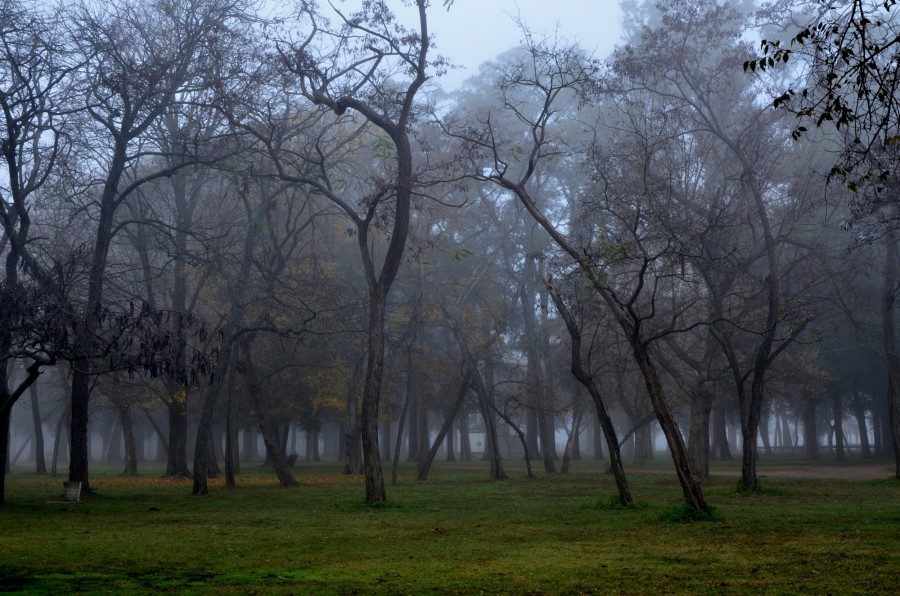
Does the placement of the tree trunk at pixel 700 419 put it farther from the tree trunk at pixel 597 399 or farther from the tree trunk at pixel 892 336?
the tree trunk at pixel 597 399

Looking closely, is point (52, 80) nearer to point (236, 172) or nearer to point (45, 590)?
point (236, 172)

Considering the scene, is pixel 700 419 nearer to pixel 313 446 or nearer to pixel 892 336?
pixel 892 336

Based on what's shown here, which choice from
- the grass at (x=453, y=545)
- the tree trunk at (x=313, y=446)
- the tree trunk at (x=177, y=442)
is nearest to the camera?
the grass at (x=453, y=545)

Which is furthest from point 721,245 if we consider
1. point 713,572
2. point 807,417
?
point 807,417

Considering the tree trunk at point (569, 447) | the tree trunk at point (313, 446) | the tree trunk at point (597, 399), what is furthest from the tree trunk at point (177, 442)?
the tree trunk at point (313, 446)

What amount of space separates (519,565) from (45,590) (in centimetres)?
493

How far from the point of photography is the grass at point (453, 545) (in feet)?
29.1

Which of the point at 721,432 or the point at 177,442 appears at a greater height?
the point at 177,442

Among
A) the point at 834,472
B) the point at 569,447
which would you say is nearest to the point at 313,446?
the point at 569,447

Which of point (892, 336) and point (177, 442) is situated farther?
point (177, 442)

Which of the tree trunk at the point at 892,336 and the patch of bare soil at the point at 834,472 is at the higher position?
the tree trunk at the point at 892,336

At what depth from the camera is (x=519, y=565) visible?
10.2 metres

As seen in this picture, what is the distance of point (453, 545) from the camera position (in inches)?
489

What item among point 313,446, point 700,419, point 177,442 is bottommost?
point 313,446
